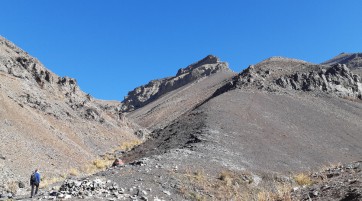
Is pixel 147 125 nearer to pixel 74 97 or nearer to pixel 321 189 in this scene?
pixel 74 97

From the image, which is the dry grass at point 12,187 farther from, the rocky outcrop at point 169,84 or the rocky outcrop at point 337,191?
the rocky outcrop at point 169,84

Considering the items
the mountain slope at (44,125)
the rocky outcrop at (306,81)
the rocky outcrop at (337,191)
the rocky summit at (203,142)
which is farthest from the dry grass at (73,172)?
the rocky outcrop at (306,81)

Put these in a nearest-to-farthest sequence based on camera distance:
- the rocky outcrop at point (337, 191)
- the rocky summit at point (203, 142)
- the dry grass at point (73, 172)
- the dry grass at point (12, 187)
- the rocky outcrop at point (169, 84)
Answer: the rocky outcrop at point (337, 191)
the rocky summit at point (203, 142)
the dry grass at point (12, 187)
the dry grass at point (73, 172)
the rocky outcrop at point (169, 84)

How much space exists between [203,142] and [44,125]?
17508mm

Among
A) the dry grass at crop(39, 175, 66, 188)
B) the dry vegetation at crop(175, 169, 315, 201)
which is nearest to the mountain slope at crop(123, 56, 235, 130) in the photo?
the dry grass at crop(39, 175, 66, 188)

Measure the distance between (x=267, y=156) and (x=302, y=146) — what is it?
22.6 ft

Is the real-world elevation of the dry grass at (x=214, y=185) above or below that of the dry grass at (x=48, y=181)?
below

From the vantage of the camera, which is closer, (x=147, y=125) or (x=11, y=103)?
(x=11, y=103)

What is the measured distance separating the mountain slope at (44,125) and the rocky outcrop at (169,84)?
3297 inches

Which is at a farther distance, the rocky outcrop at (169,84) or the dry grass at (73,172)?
the rocky outcrop at (169,84)

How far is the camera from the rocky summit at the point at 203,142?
17.0 m

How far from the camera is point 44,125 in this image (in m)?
38.0

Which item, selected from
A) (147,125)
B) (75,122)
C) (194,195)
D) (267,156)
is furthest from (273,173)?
(147,125)

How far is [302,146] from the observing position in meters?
34.7
